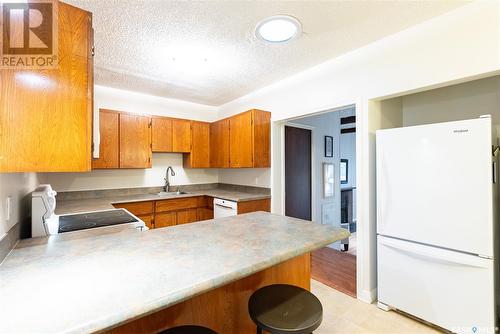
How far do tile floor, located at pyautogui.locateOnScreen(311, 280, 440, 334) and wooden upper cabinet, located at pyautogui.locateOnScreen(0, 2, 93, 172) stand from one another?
2112mm

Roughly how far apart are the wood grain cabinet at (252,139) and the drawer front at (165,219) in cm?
119

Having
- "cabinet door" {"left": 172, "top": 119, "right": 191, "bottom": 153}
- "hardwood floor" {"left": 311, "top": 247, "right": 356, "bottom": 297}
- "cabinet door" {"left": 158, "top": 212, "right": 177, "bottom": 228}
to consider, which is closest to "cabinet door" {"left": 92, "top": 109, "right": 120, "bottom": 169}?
"cabinet door" {"left": 172, "top": 119, "right": 191, "bottom": 153}

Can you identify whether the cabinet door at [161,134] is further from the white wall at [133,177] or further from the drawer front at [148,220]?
the drawer front at [148,220]

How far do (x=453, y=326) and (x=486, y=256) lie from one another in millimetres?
598

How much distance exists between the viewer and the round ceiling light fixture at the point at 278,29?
71.2 inches

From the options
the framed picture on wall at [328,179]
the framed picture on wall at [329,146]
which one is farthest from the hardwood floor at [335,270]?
the framed picture on wall at [329,146]

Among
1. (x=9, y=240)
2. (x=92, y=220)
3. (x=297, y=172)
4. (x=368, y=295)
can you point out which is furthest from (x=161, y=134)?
(x=368, y=295)

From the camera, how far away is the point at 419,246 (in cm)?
189

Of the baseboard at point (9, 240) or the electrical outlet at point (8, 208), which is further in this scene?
the electrical outlet at point (8, 208)

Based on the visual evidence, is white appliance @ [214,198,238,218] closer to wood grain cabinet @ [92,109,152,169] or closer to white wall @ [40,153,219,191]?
white wall @ [40,153,219,191]

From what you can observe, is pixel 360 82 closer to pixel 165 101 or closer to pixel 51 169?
pixel 51 169

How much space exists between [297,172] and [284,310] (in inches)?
119

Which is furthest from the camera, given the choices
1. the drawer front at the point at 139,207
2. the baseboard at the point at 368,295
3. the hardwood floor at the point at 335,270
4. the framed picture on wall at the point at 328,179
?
the framed picture on wall at the point at 328,179

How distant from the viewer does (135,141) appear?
3.44 metres
